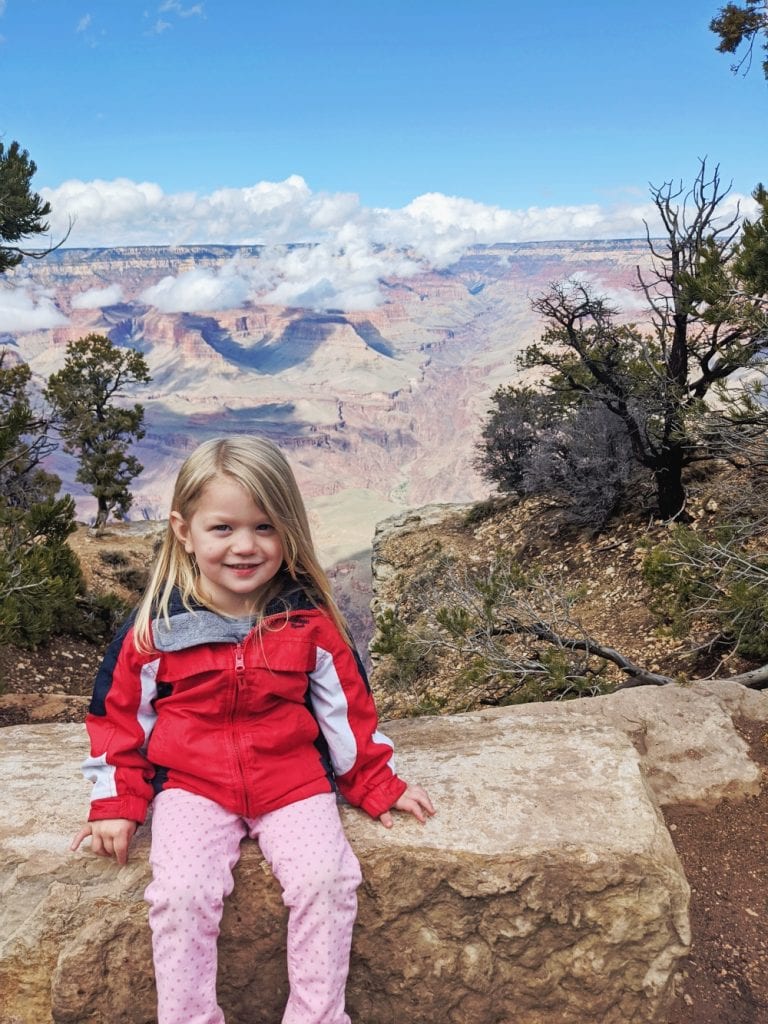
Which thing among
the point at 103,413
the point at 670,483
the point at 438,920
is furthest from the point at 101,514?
the point at 438,920

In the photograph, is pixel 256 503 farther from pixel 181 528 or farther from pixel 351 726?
pixel 351 726

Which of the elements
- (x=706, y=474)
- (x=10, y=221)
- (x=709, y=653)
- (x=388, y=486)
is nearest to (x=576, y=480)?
(x=706, y=474)

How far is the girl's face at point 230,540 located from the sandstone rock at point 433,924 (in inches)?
31.8

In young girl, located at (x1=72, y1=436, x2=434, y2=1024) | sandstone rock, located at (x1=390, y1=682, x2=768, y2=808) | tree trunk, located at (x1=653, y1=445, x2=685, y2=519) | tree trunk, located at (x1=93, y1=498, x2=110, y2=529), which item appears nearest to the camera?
young girl, located at (x1=72, y1=436, x2=434, y2=1024)

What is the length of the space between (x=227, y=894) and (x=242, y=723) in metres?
0.47

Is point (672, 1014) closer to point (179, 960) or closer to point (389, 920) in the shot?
point (389, 920)

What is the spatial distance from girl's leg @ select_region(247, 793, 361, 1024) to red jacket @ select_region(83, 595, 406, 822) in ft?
0.36

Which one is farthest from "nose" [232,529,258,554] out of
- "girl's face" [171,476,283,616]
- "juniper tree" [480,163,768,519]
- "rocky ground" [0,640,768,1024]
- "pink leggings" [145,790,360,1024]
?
"juniper tree" [480,163,768,519]

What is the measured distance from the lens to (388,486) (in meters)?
196

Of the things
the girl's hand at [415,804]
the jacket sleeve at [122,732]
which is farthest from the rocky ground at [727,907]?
the jacket sleeve at [122,732]

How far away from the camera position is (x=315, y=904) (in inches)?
78.8

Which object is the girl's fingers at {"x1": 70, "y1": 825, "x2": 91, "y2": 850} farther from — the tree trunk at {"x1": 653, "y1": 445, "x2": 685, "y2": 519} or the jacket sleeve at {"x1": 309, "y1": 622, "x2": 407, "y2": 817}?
the tree trunk at {"x1": 653, "y1": 445, "x2": 685, "y2": 519}

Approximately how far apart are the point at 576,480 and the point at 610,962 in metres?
A: 10.7

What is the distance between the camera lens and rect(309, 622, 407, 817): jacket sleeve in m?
2.29
